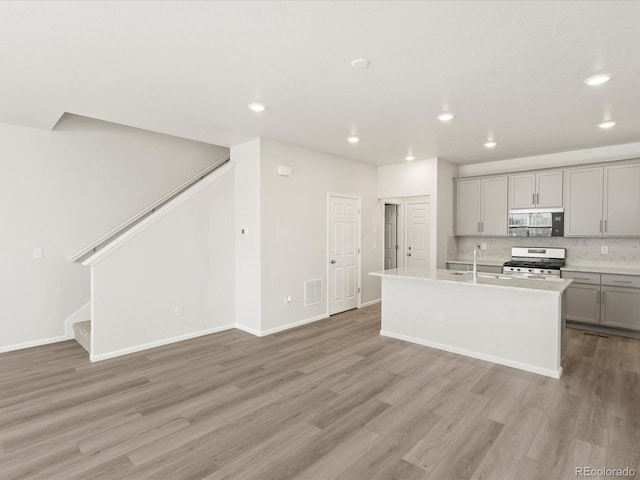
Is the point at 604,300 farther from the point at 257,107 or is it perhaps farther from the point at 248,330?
the point at 257,107

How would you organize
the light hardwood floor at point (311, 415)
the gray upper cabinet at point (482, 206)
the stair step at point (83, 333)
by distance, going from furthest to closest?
the gray upper cabinet at point (482, 206), the stair step at point (83, 333), the light hardwood floor at point (311, 415)

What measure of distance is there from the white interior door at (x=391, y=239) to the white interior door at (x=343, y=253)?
1484mm

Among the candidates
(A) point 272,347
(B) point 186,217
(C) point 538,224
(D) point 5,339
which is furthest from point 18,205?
(C) point 538,224

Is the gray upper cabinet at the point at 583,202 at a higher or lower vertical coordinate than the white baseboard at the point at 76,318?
higher

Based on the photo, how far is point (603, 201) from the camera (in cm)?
513

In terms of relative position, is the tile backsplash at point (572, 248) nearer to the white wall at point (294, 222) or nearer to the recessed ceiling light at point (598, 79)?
the white wall at point (294, 222)


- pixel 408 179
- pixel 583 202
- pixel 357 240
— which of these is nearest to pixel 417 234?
pixel 408 179

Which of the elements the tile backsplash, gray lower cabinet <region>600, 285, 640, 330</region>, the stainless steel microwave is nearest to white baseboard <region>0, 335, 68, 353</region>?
the tile backsplash

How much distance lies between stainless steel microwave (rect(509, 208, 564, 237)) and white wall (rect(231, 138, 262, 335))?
14.3ft

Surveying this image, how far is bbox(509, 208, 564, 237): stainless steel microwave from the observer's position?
5512mm

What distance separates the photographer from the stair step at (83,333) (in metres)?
4.09

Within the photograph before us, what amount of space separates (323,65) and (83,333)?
4.13m

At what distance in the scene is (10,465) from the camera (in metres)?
2.19
